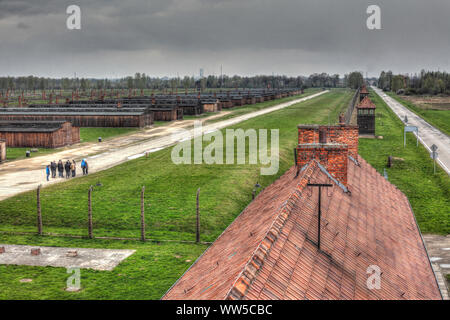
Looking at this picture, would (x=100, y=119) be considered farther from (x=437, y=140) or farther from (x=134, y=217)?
(x=134, y=217)

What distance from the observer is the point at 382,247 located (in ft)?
38.7

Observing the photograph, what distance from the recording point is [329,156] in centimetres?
1553

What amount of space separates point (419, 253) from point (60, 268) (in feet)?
42.7

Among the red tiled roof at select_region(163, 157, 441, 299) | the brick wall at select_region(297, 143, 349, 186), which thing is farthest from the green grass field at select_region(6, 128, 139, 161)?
the red tiled roof at select_region(163, 157, 441, 299)

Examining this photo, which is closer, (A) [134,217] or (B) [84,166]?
(A) [134,217]

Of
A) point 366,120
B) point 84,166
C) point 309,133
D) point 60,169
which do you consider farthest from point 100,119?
point 309,133

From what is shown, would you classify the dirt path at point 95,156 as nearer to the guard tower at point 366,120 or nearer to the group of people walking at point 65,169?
the group of people walking at point 65,169

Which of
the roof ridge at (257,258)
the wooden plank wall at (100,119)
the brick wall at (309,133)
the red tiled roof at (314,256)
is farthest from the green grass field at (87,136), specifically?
the roof ridge at (257,258)

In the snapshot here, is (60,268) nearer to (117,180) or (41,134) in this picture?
(117,180)

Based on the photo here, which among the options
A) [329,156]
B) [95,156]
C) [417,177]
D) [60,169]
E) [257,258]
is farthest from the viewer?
[95,156]

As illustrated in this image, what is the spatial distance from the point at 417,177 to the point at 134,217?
24234mm

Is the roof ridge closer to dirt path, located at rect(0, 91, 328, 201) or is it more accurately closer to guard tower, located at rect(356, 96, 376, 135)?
dirt path, located at rect(0, 91, 328, 201)

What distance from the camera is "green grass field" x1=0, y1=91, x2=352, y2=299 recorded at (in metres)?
16.9
